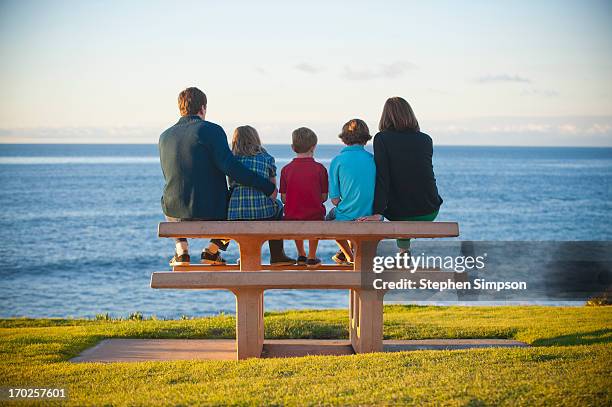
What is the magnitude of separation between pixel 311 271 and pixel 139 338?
2.91 metres

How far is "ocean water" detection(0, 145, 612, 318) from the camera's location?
87.6 feet

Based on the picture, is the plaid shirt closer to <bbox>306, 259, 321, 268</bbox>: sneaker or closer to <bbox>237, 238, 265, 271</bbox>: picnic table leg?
<bbox>237, 238, 265, 271</bbox>: picnic table leg

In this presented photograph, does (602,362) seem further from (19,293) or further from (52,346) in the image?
(19,293)

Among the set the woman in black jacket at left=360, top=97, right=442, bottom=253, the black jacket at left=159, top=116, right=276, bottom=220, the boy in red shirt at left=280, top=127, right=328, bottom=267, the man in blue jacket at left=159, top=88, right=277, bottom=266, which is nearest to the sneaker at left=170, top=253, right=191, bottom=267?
the man in blue jacket at left=159, top=88, right=277, bottom=266

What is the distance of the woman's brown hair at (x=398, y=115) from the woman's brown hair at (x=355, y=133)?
0.68 ft

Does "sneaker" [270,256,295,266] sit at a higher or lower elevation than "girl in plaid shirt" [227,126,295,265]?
lower

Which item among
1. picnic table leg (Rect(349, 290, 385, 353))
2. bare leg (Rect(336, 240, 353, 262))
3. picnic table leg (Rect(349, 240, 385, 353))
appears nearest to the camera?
picnic table leg (Rect(349, 240, 385, 353))

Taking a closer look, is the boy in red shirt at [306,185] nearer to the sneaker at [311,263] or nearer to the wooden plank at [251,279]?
the sneaker at [311,263]

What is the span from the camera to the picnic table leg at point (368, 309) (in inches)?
284

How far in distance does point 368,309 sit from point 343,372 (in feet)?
3.50

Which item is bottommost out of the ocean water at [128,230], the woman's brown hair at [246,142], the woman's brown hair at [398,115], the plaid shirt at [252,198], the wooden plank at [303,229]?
the ocean water at [128,230]

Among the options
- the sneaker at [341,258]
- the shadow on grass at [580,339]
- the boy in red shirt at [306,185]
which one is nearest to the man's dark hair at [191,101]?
the boy in red shirt at [306,185]

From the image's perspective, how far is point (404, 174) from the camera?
7.32 metres

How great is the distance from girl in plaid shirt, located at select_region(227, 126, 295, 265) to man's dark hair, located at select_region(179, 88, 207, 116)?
1.40ft
